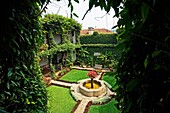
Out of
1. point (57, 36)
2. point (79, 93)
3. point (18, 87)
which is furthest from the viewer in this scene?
point (57, 36)

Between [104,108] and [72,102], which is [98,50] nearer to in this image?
[72,102]

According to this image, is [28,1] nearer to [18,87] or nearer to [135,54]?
[18,87]

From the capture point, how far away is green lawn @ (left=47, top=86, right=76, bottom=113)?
25.9 feet

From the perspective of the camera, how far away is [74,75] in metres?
13.7

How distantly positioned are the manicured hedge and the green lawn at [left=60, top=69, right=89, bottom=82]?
597 cm

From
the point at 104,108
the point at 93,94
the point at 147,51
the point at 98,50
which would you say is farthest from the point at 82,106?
the point at 98,50

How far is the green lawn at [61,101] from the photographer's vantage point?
7902 mm

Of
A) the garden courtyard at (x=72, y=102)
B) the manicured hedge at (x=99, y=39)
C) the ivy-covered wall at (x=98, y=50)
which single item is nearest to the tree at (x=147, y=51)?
the garden courtyard at (x=72, y=102)

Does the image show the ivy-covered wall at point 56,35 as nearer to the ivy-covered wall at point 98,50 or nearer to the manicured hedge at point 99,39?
the ivy-covered wall at point 98,50

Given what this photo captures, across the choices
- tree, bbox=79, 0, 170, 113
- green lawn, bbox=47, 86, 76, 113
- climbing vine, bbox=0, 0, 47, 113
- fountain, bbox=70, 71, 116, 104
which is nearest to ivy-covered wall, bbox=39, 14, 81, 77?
green lawn, bbox=47, 86, 76, 113

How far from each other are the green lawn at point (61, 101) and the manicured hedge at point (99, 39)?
10276 millimetres

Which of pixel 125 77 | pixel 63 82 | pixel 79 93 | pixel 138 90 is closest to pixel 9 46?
pixel 125 77

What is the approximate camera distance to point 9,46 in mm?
1877

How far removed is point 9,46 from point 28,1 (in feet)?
2.08
